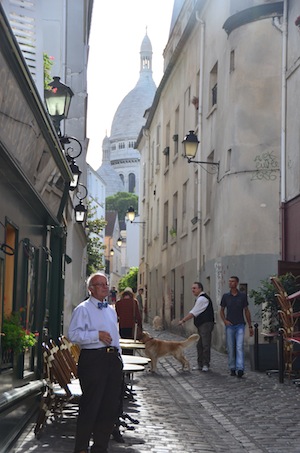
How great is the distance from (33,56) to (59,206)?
217 cm

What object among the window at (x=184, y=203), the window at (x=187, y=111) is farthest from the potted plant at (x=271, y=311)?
the window at (x=184, y=203)

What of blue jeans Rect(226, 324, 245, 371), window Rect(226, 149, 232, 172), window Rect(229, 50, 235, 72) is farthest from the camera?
window Rect(229, 50, 235, 72)

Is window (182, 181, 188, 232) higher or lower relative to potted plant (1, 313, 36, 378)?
higher

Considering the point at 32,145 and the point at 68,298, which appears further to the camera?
the point at 68,298

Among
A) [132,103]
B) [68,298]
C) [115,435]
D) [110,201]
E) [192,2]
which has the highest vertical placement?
[132,103]

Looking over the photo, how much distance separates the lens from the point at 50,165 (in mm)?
11039

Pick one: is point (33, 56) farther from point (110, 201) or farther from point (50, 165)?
point (110, 201)

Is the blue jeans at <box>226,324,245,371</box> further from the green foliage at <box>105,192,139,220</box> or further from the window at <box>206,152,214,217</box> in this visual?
the green foliage at <box>105,192,139,220</box>

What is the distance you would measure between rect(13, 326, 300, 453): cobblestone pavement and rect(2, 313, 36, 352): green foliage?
84 cm

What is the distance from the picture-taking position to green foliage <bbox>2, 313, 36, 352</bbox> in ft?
26.4

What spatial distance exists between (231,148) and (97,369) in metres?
14.6

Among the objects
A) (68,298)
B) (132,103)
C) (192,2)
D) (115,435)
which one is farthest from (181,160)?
(132,103)

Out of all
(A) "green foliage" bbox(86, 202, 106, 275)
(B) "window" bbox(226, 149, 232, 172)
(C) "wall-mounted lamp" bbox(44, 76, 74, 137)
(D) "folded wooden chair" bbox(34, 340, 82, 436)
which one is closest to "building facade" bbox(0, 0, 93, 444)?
(D) "folded wooden chair" bbox(34, 340, 82, 436)

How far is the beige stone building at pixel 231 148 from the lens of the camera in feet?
70.0
